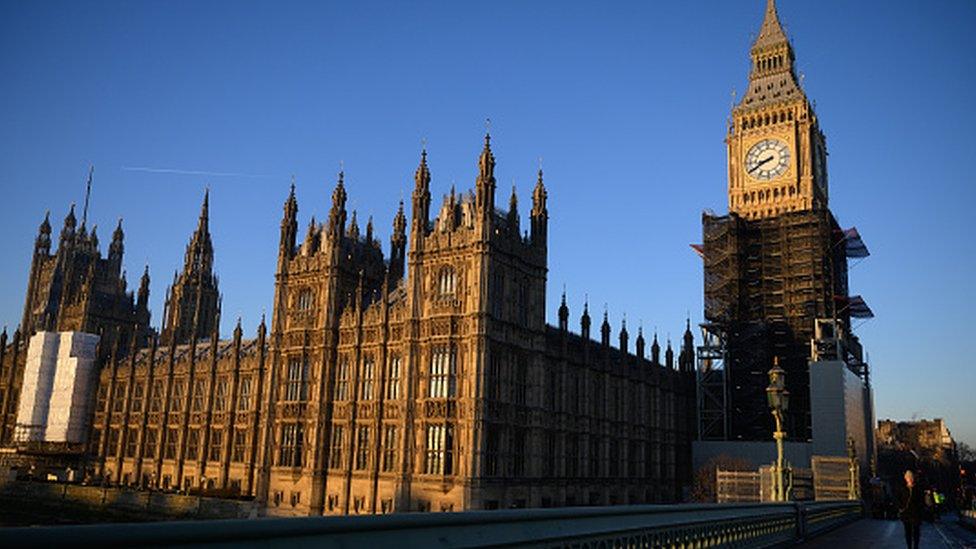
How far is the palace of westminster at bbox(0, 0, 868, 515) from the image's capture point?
4659 centimetres

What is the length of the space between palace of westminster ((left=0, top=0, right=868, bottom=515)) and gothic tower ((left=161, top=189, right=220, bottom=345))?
18783 mm

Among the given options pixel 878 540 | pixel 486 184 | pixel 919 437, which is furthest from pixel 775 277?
pixel 919 437

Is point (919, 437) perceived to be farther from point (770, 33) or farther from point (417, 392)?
point (417, 392)

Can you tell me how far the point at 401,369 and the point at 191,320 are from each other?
2571 inches

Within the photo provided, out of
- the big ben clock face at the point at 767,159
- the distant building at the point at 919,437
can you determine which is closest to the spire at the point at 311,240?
the big ben clock face at the point at 767,159

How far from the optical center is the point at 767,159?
88938 mm

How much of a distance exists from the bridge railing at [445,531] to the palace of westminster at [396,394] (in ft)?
104

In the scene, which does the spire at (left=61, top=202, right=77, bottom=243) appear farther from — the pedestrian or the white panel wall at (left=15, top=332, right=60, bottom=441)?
the pedestrian

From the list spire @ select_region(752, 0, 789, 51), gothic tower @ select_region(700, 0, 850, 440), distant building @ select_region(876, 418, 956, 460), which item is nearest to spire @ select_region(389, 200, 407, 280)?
gothic tower @ select_region(700, 0, 850, 440)

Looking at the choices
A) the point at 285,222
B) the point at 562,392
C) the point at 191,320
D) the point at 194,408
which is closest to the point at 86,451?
the point at 194,408

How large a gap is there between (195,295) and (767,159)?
248 feet

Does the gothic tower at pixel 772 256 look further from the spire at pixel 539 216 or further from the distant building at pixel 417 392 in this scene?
the spire at pixel 539 216

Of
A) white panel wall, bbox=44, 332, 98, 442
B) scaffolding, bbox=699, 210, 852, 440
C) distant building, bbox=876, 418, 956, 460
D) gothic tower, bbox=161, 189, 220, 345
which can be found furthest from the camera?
distant building, bbox=876, 418, 956, 460

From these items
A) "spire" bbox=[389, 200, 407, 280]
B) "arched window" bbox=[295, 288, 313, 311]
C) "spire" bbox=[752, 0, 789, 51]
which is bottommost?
"arched window" bbox=[295, 288, 313, 311]
